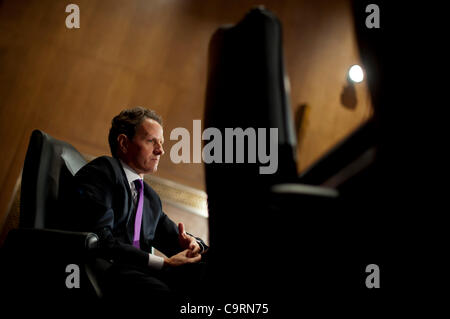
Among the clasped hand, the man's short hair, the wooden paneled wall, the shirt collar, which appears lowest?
the clasped hand

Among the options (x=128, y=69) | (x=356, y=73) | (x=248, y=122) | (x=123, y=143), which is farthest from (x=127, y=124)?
(x=356, y=73)

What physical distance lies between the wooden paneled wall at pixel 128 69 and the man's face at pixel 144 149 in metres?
0.78

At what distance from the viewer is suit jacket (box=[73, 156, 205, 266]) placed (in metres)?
0.92

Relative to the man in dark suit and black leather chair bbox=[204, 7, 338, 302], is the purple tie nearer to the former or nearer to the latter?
the man in dark suit

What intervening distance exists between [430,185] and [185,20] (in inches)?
90.8

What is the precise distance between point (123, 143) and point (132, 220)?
313 mm

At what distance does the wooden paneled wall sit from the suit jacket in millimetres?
774

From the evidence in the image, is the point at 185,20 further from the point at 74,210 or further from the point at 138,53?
the point at 74,210

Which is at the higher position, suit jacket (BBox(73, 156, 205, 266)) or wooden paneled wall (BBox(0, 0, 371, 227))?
wooden paneled wall (BBox(0, 0, 371, 227))

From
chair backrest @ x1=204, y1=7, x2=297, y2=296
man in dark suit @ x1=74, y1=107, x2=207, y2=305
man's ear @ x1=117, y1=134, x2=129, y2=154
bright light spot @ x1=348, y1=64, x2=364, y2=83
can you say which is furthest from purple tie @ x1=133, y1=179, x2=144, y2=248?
bright light spot @ x1=348, y1=64, x2=364, y2=83

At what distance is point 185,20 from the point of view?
239cm

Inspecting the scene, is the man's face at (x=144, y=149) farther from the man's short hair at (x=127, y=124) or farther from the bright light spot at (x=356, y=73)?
the bright light spot at (x=356, y=73)

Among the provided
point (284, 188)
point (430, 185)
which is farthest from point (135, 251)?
point (430, 185)

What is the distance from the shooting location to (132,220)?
1117 mm
